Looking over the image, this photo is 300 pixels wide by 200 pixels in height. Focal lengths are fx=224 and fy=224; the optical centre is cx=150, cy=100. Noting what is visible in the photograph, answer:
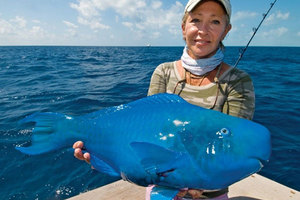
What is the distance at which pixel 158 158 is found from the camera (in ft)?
4.72

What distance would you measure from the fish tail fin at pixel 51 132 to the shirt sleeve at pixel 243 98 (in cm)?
135

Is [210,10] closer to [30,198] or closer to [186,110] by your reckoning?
[186,110]

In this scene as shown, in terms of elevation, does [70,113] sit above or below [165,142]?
below

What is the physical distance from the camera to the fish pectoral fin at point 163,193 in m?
1.51

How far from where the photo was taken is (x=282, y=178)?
17.3 feet

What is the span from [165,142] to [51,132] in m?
0.97

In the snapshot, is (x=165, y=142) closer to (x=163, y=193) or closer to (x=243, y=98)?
(x=163, y=193)

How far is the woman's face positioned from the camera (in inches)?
72.1

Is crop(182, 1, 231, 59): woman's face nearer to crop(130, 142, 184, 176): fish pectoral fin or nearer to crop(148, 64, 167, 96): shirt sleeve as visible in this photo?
crop(148, 64, 167, 96): shirt sleeve

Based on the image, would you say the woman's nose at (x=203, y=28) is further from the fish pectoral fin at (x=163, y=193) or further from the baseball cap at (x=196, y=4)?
the fish pectoral fin at (x=163, y=193)

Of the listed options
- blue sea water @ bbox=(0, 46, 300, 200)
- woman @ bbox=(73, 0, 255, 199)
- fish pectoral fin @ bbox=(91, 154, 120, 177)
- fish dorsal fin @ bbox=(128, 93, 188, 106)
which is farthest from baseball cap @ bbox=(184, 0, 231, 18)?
blue sea water @ bbox=(0, 46, 300, 200)

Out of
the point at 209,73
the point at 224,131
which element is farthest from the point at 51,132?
the point at 209,73

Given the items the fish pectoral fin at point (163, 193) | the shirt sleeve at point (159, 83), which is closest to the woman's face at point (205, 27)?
the shirt sleeve at point (159, 83)

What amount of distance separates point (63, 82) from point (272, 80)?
14054mm
